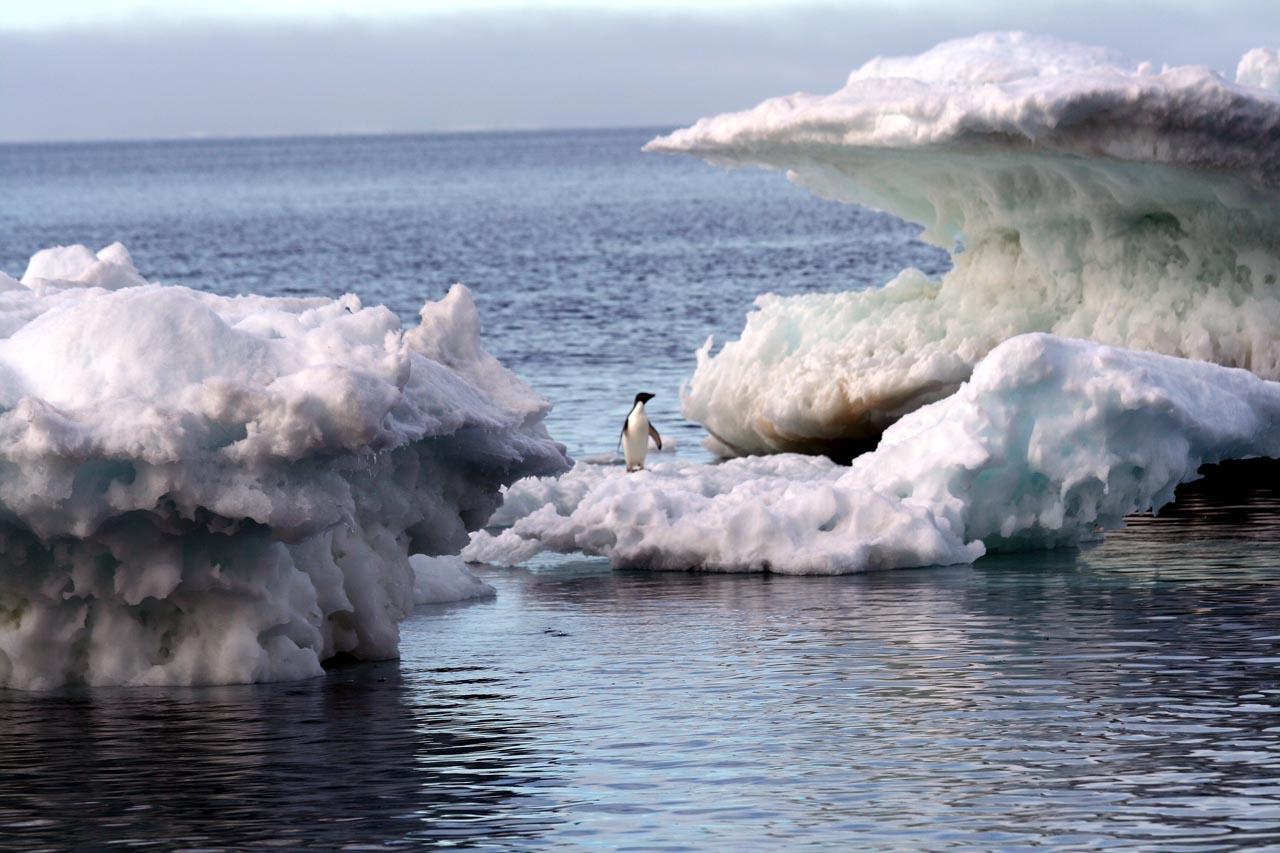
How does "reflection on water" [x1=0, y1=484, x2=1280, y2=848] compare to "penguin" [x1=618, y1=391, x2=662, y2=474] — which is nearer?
"reflection on water" [x1=0, y1=484, x2=1280, y2=848]

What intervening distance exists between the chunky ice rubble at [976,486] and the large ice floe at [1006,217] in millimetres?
3281

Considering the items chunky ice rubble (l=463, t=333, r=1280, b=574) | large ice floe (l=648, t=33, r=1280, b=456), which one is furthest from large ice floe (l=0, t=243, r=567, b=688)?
large ice floe (l=648, t=33, r=1280, b=456)

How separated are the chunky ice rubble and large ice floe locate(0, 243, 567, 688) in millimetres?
3182

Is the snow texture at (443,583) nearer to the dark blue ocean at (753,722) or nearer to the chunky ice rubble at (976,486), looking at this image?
the dark blue ocean at (753,722)

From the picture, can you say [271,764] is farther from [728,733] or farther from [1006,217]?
[1006,217]

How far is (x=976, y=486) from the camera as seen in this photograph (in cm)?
1633

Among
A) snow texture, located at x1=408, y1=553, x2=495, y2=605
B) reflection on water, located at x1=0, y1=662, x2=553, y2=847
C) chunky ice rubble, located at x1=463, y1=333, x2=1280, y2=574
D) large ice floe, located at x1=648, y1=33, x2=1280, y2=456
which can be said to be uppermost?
large ice floe, located at x1=648, y1=33, x2=1280, y2=456

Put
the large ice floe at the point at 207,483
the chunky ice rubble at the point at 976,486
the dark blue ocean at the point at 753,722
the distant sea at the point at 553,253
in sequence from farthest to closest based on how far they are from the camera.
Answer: the distant sea at the point at 553,253 < the chunky ice rubble at the point at 976,486 < the large ice floe at the point at 207,483 < the dark blue ocean at the point at 753,722

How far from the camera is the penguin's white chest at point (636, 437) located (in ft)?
68.0

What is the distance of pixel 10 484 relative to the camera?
1094cm

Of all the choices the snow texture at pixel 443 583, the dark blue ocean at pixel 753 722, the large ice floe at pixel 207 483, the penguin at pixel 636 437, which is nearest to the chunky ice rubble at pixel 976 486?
the dark blue ocean at pixel 753 722

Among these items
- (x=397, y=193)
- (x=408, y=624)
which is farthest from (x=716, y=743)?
(x=397, y=193)

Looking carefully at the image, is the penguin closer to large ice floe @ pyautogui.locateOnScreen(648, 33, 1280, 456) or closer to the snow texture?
large ice floe @ pyautogui.locateOnScreen(648, 33, 1280, 456)

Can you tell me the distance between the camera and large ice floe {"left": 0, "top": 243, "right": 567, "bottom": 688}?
35.9ft
